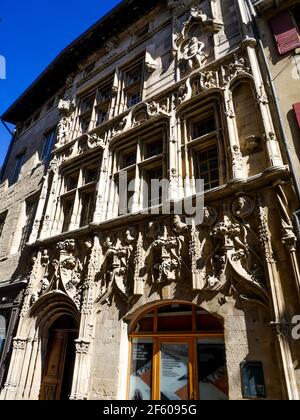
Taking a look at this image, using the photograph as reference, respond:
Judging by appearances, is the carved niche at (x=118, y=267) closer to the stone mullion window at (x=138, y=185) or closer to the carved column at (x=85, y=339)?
the carved column at (x=85, y=339)

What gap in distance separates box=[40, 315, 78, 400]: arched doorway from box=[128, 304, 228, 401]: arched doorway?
240 cm

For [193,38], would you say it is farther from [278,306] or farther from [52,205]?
[278,306]

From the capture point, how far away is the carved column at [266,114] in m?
4.70

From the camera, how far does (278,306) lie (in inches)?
148

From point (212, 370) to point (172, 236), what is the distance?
2.42m

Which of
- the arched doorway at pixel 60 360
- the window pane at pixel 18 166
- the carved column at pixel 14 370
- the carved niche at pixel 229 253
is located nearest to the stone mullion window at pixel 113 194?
the carved niche at pixel 229 253

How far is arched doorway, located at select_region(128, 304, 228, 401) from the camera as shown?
438cm

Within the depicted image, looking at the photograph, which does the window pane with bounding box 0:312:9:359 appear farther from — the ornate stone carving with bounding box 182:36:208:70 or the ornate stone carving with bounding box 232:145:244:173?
the ornate stone carving with bounding box 182:36:208:70

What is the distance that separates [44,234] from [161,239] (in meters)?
4.57

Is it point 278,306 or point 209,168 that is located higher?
point 209,168

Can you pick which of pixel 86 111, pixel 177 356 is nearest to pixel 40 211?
pixel 86 111

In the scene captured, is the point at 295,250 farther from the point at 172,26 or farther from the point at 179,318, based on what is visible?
the point at 172,26

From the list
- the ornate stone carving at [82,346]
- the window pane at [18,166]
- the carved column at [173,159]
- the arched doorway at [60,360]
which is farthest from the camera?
the window pane at [18,166]

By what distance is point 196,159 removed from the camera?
6.51 meters
